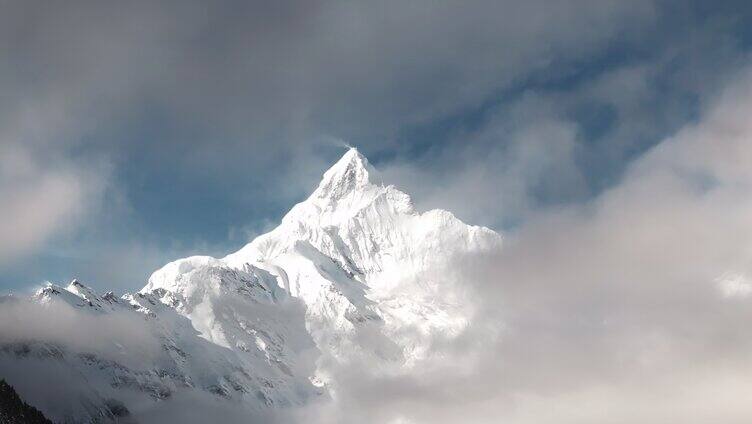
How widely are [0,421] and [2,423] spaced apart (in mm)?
903

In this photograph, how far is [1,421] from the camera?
653ft

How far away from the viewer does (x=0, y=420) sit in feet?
654

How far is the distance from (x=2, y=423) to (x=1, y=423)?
40 centimetres

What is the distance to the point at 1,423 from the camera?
7805 inches

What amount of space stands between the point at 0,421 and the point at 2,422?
0.70 m

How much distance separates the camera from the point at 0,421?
199 meters

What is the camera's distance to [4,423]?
199750 mm

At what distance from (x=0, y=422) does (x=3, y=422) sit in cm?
184

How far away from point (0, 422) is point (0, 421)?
2.85 feet

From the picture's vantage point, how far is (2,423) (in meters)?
199

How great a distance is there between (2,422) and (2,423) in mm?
595

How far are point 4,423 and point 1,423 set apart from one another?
1.58 meters

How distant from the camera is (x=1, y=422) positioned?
651 feet

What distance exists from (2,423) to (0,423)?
118 cm
